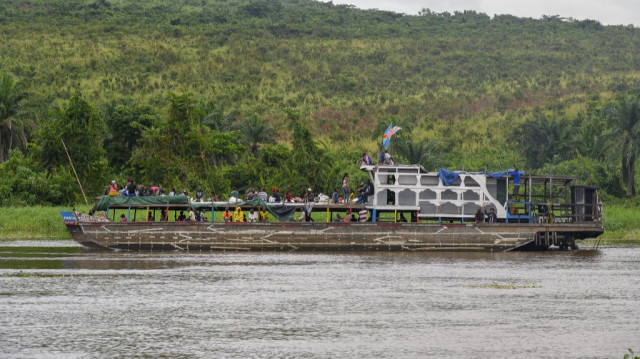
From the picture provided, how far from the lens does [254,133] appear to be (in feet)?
264

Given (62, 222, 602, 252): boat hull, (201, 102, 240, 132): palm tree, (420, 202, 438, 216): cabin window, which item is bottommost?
(62, 222, 602, 252): boat hull

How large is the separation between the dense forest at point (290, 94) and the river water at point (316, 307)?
27.6 m

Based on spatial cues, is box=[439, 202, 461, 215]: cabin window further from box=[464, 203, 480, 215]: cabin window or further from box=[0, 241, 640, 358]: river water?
box=[0, 241, 640, 358]: river water

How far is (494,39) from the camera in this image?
150750 mm

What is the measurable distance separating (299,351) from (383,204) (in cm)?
2679

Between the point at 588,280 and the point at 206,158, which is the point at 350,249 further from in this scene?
the point at 206,158

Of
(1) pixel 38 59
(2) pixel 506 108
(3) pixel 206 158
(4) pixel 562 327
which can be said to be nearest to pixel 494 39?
(2) pixel 506 108

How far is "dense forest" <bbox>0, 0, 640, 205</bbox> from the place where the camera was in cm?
7156

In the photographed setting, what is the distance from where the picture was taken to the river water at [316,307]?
22453 millimetres

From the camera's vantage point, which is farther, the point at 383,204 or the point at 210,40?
the point at 210,40

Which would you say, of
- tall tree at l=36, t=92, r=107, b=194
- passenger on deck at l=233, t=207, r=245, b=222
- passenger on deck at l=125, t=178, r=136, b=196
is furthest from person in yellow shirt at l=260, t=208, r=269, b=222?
tall tree at l=36, t=92, r=107, b=194

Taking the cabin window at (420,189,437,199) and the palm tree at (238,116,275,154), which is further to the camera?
the palm tree at (238,116,275,154)

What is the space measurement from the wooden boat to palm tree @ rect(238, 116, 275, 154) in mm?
31940

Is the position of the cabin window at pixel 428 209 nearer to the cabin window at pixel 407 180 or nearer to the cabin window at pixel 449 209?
the cabin window at pixel 449 209
